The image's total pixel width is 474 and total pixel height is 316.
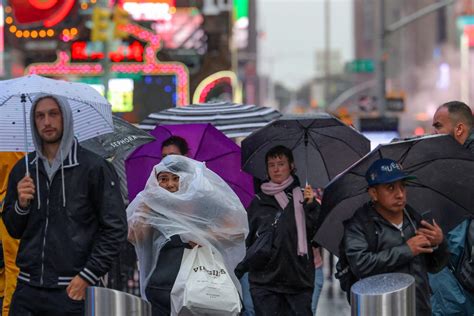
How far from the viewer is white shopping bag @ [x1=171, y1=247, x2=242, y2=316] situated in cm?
750

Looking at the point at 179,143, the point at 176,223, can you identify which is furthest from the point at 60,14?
the point at 176,223

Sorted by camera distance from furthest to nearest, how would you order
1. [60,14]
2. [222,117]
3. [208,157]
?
[60,14] < [222,117] < [208,157]

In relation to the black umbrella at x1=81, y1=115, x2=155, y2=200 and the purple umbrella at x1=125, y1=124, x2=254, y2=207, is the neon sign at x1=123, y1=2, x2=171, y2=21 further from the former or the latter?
the black umbrella at x1=81, y1=115, x2=155, y2=200

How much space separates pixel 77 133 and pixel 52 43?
30379 mm

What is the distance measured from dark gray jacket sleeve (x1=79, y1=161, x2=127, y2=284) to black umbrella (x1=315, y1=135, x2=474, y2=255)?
149cm

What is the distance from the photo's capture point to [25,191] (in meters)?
6.63

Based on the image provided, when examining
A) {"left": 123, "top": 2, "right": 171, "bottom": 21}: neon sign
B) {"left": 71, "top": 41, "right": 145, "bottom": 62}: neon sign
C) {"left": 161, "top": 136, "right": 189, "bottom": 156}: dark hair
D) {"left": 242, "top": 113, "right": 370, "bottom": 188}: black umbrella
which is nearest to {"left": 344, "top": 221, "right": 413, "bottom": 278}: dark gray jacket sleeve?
{"left": 161, "top": 136, "right": 189, "bottom": 156}: dark hair

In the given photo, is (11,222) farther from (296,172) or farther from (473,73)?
(473,73)

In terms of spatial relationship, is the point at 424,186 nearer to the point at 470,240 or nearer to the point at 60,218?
the point at 470,240

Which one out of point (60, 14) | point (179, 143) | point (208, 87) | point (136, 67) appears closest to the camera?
point (179, 143)

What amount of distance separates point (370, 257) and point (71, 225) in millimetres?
1654

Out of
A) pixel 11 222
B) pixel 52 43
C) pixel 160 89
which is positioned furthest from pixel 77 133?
pixel 52 43

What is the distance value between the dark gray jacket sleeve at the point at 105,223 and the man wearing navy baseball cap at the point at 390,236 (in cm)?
128

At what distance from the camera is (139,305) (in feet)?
19.4
